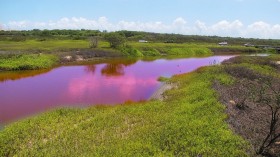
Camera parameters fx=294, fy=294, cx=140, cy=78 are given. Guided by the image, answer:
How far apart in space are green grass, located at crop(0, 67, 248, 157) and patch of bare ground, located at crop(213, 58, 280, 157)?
36.0 inches

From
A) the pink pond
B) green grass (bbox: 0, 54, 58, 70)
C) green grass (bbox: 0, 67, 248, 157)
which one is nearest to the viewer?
green grass (bbox: 0, 67, 248, 157)

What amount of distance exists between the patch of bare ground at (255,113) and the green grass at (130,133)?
3.00 feet

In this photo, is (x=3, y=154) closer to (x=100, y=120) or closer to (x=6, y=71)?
(x=100, y=120)

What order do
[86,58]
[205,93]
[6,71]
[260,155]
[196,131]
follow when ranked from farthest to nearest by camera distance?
1. [86,58]
2. [6,71]
3. [205,93]
4. [196,131]
5. [260,155]

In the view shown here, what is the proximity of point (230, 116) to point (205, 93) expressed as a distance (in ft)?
17.7

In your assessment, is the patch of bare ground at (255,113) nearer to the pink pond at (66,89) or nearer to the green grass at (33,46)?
the pink pond at (66,89)

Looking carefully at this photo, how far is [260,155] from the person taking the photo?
14875 mm

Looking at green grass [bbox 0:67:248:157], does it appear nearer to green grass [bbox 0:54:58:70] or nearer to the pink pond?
the pink pond

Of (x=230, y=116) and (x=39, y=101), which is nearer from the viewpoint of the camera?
(x=230, y=116)

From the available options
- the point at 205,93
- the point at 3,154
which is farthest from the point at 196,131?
the point at 3,154

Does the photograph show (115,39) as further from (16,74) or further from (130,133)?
(130,133)

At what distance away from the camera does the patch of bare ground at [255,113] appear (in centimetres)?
1549

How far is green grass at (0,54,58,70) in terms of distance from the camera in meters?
44.3

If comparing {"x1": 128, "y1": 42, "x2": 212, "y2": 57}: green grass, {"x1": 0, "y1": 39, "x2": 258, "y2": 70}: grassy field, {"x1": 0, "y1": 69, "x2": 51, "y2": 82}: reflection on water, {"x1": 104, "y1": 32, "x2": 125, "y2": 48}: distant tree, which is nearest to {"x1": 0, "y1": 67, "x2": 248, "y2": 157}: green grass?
{"x1": 0, "y1": 69, "x2": 51, "y2": 82}: reflection on water
